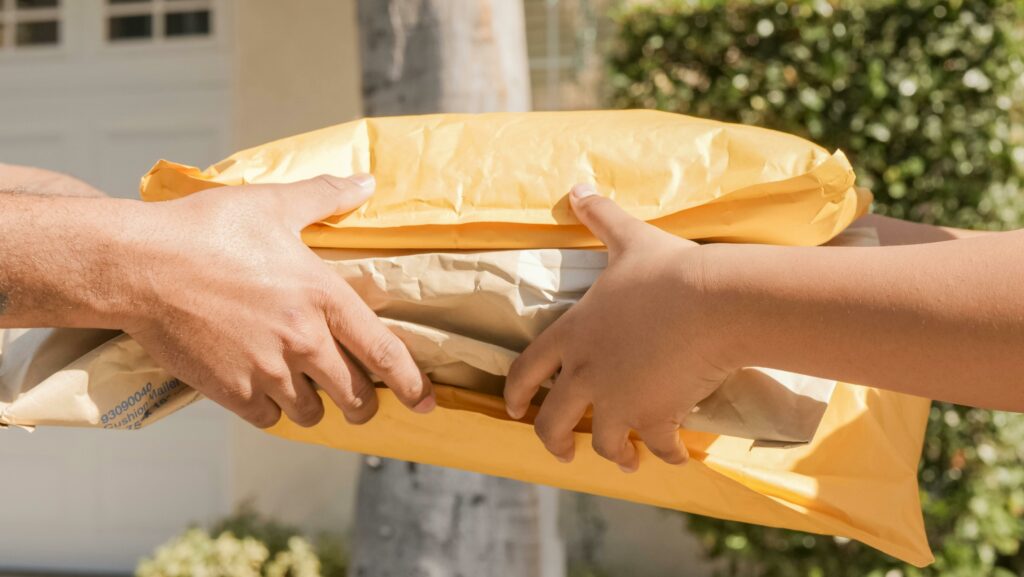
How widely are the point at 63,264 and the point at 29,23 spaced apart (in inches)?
176

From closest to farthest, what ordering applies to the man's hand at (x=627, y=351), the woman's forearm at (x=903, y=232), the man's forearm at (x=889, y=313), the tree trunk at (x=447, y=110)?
1. the man's forearm at (x=889, y=313)
2. the man's hand at (x=627, y=351)
3. the woman's forearm at (x=903, y=232)
4. the tree trunk at (x=447, y=110)

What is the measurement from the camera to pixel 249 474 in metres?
4.66

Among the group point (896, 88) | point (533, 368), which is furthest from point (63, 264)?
point (896, 88)

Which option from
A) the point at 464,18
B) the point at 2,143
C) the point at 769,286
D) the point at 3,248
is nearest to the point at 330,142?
the point at 3,248

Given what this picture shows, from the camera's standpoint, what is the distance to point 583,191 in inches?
50.3

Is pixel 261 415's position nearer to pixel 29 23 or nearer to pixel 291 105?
pixel 291 105

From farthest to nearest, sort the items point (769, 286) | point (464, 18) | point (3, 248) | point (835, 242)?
1. point (464, 18)
2. point (835, 242)
3. point (3, 248)
4. point (769, 286)

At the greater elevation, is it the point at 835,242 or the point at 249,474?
the point at 835,242

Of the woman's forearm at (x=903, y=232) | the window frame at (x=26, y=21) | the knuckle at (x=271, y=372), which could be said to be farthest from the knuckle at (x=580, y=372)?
the window frame at (x=26, y=21)

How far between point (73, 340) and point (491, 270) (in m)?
0.62

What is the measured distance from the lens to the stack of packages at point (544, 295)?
1240mm

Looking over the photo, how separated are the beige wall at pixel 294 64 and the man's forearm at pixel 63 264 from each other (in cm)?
345

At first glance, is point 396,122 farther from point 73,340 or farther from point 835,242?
point 835,242

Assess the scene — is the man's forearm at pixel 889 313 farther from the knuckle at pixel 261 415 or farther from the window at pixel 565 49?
the window at pixel 565 49
